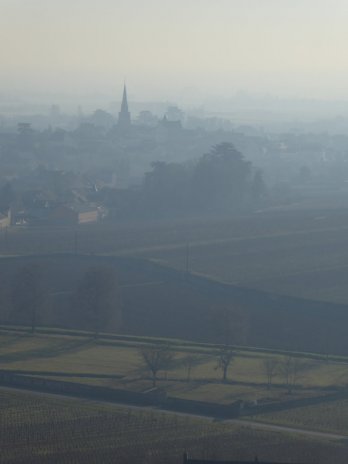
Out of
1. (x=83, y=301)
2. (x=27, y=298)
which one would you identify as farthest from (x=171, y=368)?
(x=27, y=298)

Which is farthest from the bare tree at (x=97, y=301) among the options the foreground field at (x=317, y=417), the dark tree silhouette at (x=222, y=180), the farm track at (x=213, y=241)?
the dark tree silhouette at (x=222, y=180)

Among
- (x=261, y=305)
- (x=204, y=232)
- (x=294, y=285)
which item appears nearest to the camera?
(x=261, y=305)

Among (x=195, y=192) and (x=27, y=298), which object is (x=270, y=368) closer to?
(x=27, y=298)

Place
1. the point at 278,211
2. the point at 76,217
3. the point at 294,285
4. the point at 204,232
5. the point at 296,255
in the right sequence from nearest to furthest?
1. the point at 294,285
2. the point at 296,255
3. the point at 204,232
4. the point at 76,217
5. the point at 278,211

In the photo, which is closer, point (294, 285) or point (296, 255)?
point (294, 285)

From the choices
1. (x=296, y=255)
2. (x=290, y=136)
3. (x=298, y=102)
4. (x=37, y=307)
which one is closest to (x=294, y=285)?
(x=296, y=255)

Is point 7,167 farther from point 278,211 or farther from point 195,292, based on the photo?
point 195,292

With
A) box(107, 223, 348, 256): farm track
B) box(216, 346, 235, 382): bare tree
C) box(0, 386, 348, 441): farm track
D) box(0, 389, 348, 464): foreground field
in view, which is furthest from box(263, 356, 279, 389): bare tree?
box(107, 223, 348, 256): farm track
